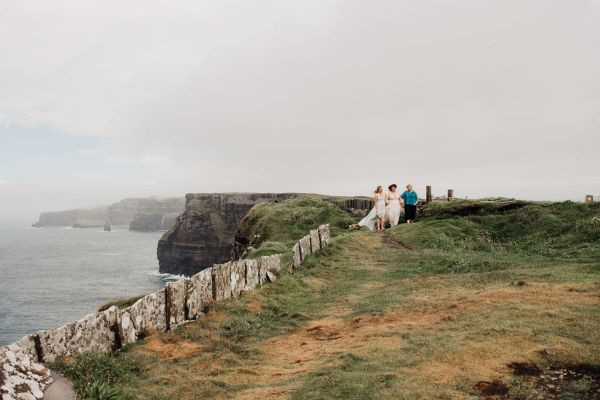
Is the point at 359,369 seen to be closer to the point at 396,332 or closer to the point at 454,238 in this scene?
the point at 396,332

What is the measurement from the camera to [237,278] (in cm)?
1323

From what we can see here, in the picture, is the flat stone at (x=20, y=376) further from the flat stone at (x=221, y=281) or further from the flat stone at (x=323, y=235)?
the flat stone at (x=323, y=235)

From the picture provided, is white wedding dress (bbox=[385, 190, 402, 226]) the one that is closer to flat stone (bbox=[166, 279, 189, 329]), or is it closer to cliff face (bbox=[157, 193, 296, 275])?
flat stone (bbox=[166, 279, 189, 329])

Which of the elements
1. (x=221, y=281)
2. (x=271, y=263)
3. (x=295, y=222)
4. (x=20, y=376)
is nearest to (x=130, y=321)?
(x=221, y=281)

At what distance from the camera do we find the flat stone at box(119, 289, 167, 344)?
9227 mm

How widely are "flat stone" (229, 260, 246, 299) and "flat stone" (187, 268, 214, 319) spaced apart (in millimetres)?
1002

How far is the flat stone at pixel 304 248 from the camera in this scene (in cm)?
1812

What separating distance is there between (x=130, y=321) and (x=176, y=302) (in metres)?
1.41

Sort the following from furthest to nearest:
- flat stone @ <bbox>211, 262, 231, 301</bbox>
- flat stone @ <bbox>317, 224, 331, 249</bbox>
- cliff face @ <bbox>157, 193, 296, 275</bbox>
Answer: cliff face @ <bbox>157, 193, 296, 275</bbox> < flat stone @ <bbox>317, 224, 331, 249</bbox> < flat stone @ <bbox>211, 262, 231, 301</bbox>

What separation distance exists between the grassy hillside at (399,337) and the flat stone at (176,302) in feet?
1.17

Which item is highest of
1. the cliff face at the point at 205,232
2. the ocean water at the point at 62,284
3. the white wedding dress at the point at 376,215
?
the white wedding dress at the point at 376,215

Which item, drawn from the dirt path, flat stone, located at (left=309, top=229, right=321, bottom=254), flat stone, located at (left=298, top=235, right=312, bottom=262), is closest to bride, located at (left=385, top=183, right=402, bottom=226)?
flat stone, located at (left=309, top=229, right=321, bottom=254)

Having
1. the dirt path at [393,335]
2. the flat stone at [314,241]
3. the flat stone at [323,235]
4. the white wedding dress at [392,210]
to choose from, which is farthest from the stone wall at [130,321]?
the white wedding dress at [392,210]

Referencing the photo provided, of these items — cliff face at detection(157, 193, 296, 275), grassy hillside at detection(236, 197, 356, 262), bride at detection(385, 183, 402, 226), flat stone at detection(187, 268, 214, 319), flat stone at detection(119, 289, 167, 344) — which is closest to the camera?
flat stone at detection(119, 289, 167, 344)
